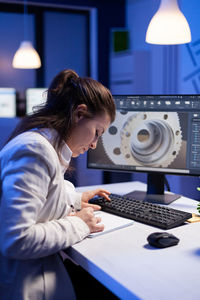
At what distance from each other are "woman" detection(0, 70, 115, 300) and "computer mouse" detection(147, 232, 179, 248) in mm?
179

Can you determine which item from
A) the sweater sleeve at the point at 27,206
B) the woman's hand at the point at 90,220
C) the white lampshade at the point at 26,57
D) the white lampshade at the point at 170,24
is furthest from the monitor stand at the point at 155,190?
the white lampshade at the point at 26,57

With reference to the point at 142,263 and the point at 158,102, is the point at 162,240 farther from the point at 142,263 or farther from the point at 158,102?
the point at 158,102

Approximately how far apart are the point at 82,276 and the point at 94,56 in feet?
15.6

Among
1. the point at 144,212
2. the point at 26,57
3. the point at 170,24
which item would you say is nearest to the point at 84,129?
the point at 144,212

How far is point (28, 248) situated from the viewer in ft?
3.12

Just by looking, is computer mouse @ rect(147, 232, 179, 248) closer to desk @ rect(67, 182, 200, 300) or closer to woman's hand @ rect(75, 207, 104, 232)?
desk @ rect(67, 182, 200, 300)

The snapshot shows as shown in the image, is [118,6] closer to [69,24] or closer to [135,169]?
[69,24]

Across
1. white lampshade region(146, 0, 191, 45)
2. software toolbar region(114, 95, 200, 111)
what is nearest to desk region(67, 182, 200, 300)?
software toolbar region(114, 95, 200, 111)

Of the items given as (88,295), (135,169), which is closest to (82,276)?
(88,295)

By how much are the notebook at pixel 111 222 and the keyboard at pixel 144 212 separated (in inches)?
1.3

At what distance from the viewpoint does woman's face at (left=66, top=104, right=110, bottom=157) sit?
1149 mm

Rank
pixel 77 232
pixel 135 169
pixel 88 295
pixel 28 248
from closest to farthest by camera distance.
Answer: pixel 28 248 < pixel 77 232 < pixel 88 295 < pixel 135 169

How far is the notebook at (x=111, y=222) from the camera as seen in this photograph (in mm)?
1192

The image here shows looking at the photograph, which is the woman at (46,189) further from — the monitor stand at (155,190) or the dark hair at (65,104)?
the monitor stand at (155,190)
